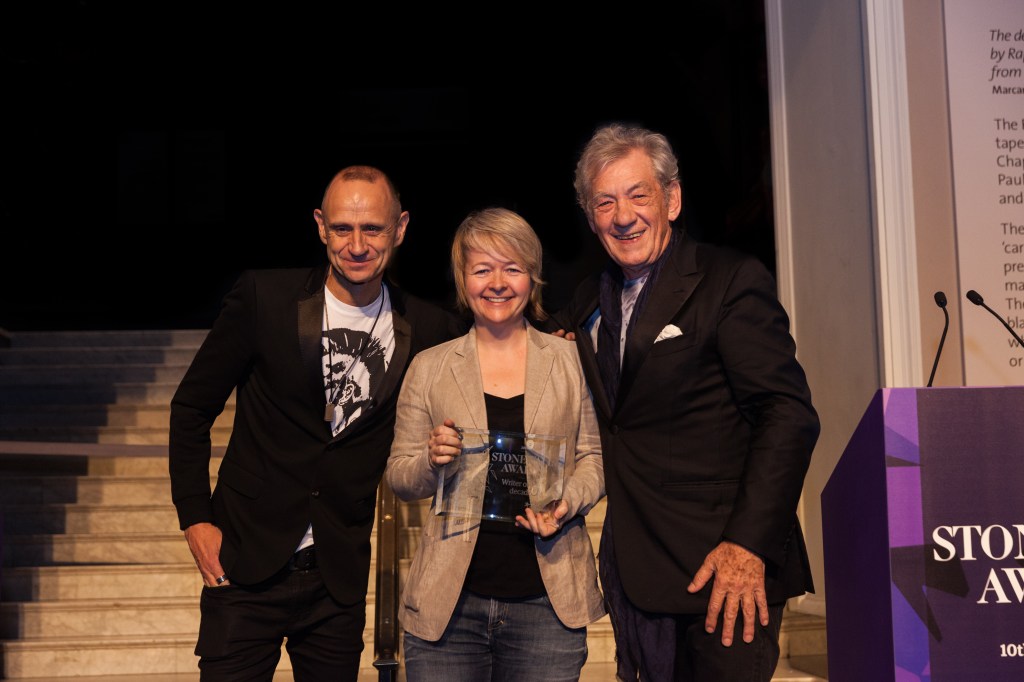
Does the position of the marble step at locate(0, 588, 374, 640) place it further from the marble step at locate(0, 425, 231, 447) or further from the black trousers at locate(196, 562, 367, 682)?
the black trousers at locate(196, 562, 367, 682)

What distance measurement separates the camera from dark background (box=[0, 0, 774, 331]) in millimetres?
11414

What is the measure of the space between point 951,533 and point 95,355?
7.13m

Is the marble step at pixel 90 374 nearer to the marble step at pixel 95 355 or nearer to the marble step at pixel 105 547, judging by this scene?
the marble step at pixel 95 355

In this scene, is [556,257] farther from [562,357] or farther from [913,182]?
[562,357]

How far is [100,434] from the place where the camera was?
666 centimetres

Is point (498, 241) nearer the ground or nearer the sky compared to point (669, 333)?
nearer the sky

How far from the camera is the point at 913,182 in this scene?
4.01 metres

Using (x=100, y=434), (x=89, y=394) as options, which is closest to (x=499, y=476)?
(x=100, y=434)

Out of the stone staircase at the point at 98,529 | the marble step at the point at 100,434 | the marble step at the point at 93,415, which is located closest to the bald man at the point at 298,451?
the stone staircase at the point at 98,529

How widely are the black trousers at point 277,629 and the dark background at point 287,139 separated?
913 cm

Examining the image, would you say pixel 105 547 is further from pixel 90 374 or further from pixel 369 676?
pixel 90 374

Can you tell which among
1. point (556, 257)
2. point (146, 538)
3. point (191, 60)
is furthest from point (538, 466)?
point (191, 60)

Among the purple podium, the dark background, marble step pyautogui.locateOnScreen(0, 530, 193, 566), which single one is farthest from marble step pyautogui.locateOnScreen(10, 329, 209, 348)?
the purple podium

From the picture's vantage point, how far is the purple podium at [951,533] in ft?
6.74
